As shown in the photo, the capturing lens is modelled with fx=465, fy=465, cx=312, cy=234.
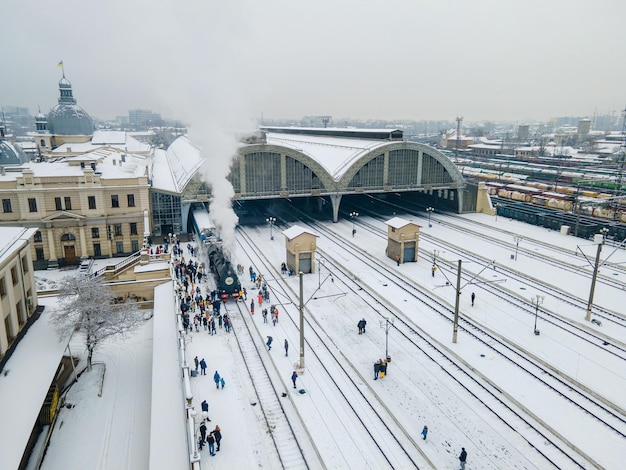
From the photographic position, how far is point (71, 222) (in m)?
45.0

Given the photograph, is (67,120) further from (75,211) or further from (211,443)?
(211,443)

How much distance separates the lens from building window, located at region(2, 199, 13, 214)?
43.2 metres

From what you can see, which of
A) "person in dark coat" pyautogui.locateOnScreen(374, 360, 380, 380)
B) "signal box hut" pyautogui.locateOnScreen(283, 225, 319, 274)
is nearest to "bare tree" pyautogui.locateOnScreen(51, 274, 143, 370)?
"person in dark coat" pyautogui.locateOnScreen(374, 360, 380, 380)

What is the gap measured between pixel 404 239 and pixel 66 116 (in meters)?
79.1

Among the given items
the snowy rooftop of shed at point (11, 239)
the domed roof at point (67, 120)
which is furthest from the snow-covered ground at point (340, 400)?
the domed roof at point (67, 120)

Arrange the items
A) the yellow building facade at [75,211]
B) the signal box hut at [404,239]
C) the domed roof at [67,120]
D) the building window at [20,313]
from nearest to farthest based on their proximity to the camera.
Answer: the building window at [20,313] < the yellow building facade at [75,211] < the signal box hut at [404,239] < the domed roof at [67,120]

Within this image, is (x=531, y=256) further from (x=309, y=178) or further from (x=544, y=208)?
(x=309, y=178)

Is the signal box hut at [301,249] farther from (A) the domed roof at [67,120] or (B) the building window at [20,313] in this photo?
(A) the domed roof at [67,120]

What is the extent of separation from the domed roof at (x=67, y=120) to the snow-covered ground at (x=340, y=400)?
246 feet

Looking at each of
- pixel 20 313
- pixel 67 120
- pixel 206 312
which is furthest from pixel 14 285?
pixel 67 120

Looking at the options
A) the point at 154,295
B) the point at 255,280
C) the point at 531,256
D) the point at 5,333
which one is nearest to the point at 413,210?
the point at 531,256

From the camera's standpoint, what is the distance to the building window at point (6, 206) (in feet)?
142

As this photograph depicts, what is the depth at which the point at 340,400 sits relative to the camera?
912 inches

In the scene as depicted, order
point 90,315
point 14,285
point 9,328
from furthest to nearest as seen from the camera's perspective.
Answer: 1. point 90,315
2. point 14,285
3. point 9,328
